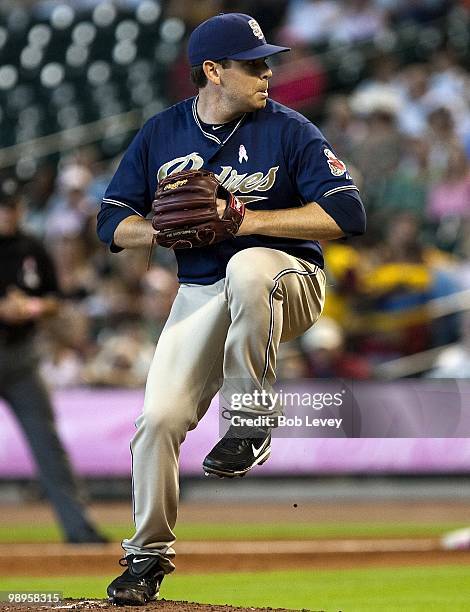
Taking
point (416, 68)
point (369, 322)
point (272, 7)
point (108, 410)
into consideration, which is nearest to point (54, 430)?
point (108, 410)

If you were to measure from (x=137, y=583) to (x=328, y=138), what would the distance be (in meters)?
8.71

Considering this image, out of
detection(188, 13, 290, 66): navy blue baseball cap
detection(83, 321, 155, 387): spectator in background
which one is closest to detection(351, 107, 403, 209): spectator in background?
detection(83, 321, 155, 387): spectator in background

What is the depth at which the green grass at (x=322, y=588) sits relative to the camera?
6035 millimetres

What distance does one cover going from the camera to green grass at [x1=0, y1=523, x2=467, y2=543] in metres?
9.38

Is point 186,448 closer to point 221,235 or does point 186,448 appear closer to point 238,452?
point 238,452

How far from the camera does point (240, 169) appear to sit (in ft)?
15.7

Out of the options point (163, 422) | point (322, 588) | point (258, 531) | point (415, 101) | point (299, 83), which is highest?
point (299, 83)

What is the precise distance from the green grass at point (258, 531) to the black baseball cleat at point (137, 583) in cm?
412

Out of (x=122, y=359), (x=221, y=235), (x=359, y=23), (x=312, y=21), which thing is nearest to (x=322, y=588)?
(x=221, y=235)

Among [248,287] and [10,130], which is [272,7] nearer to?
A: [10,130]

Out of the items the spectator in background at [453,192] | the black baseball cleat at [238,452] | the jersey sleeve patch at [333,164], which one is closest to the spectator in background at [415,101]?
the spectator in background at [453,192]

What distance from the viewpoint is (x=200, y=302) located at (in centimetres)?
486

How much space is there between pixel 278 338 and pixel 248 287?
264mm

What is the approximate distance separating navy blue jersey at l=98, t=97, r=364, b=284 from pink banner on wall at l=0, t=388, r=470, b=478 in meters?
6.21
